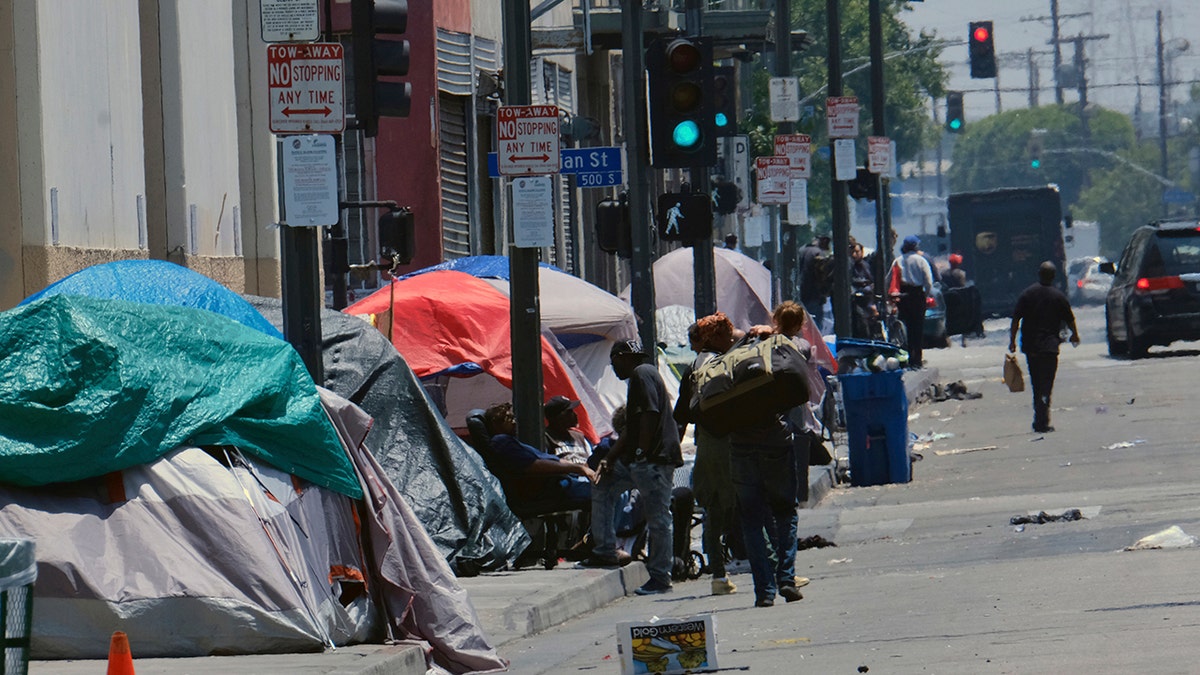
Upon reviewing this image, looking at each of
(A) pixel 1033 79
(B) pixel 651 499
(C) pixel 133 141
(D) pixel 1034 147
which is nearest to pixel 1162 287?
(C) pixel 133 141

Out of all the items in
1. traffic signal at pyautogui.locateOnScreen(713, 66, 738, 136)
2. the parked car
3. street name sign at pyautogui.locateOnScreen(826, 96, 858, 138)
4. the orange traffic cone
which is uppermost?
street name sign at pyautogui.locateOnScreen(826, 96, 858, 138)

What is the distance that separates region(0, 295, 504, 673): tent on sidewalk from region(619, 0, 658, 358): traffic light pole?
8199 mm

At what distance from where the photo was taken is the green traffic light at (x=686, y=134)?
1941 centimetres

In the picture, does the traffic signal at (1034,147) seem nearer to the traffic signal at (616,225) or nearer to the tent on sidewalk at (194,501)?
the traffic signal at (616,225)

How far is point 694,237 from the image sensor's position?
20719 millimetres

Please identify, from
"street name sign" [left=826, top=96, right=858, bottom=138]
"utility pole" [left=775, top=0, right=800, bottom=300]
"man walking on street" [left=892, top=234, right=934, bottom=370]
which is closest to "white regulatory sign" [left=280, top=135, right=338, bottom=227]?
"utility pole" [left=775, top=0, right=800, bottom=300]

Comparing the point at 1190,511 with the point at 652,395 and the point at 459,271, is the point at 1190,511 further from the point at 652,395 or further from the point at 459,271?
the point at 459,271

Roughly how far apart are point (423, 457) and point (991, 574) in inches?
143

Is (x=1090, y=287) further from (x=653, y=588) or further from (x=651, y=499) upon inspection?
(x=651, y=499)

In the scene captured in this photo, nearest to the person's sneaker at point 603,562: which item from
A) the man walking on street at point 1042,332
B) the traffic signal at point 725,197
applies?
the man walking on street at point 1042,332

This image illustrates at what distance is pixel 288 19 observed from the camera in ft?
39.8

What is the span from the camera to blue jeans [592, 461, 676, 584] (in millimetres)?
14656

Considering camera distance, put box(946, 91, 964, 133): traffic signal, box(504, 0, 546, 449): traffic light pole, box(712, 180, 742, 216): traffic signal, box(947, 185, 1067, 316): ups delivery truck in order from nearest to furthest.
Result: box(504, 0, 546, 449): traffic light pole → box(712, 180, 742, 216): traffic signal → box(946, 91, 964, 133): traffic signal → box(947, 185, 1067, 316): ups delivery truck

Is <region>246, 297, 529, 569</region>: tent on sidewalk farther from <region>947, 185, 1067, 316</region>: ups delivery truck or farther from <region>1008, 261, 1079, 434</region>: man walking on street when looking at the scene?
<region>947, 185, 1067, 316</region>: ups delivery truck
